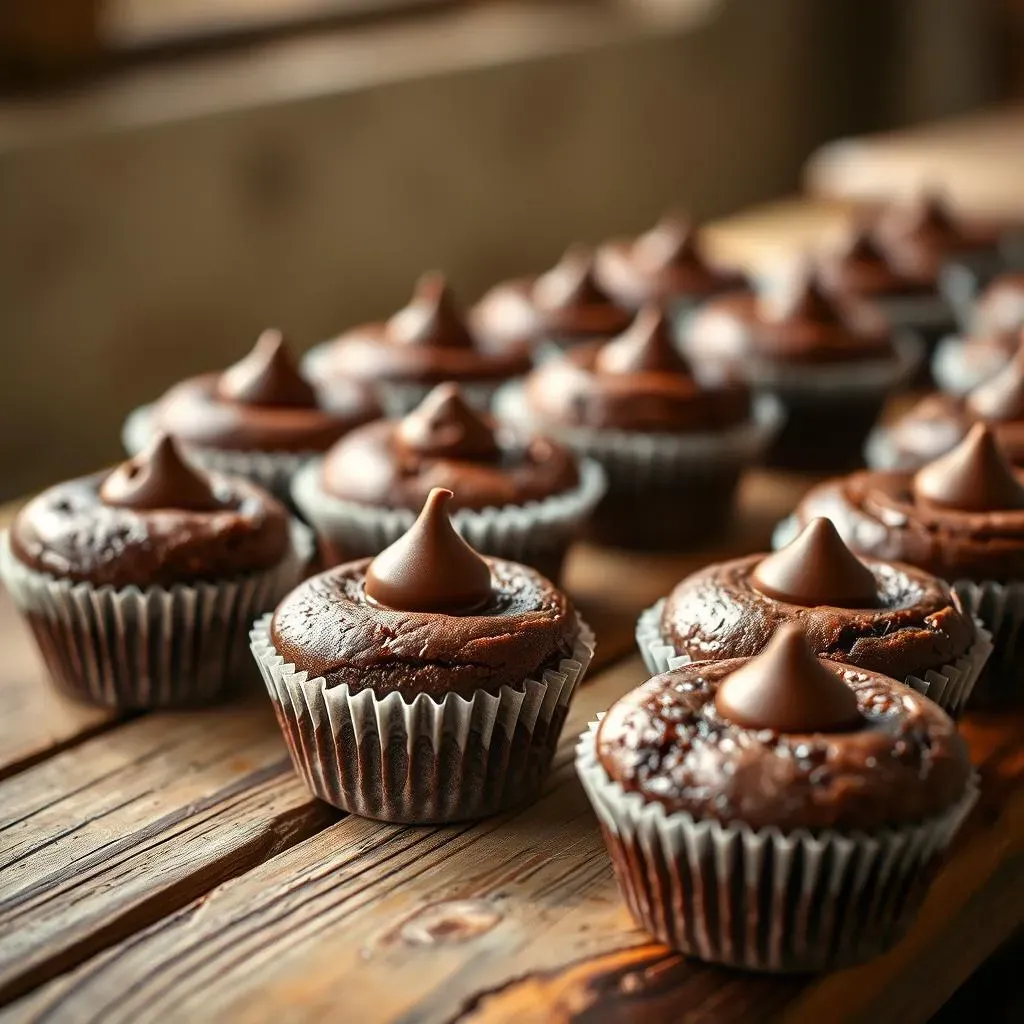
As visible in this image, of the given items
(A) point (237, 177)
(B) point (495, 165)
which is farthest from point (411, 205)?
(A) point (237, 177)

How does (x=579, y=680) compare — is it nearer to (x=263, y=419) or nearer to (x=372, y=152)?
(x=263, y=419)

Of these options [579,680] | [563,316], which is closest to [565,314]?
[563,316]

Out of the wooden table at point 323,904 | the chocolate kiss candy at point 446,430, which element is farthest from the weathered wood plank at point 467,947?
the chocolate kiss candy at point 446,430

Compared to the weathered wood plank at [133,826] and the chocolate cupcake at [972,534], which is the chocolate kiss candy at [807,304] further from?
the weathered wood plank at [133,826]

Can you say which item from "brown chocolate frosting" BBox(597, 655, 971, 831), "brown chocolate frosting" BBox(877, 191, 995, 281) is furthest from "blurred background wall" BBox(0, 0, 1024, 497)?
"brown chocolate frosting" BBox(597, 655, 971, 831)

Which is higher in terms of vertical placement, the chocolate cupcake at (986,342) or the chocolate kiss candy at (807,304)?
the chocolate kiss candy at (807,304)

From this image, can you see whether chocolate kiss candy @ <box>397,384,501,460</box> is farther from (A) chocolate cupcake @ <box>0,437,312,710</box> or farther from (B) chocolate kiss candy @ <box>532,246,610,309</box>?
(B) chocolate kiss candy @ <box>532,246,610,309</box>
